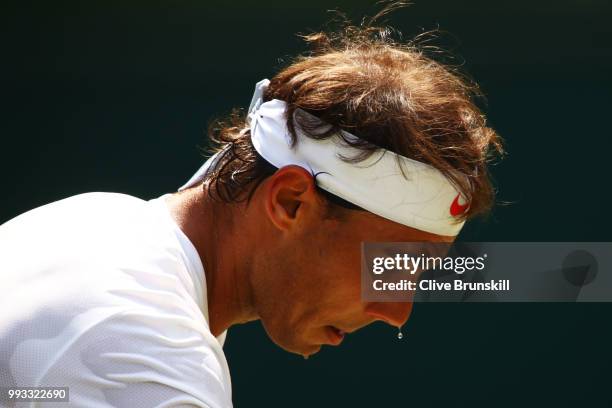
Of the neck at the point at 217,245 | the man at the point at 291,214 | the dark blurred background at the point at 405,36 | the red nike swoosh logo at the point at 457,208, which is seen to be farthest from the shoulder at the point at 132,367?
the dark blurred background at the point at 405,36

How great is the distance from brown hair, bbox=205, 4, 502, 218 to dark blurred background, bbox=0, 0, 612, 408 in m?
1.83

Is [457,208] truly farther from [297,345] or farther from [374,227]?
[297,345]

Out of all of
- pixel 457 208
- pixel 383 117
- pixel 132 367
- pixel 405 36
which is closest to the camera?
pixel 132 367

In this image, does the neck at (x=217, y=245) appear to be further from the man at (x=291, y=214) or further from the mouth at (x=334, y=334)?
the mouth at (x=334, y=334)

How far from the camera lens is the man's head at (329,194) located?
1683mm

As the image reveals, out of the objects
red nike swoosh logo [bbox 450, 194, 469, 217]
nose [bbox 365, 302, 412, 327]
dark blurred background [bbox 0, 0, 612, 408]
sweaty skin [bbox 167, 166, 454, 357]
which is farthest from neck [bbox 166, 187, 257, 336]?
dark blurred background [bbox 0, 0, 612, 408]

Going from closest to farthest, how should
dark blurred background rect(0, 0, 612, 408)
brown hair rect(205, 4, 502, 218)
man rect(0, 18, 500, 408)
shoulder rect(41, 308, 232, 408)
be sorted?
shoulder rect(41, 308, 232, 408) → man rect(0, 18, 500, 408) → brown hair rect(205, 4, 502, 218) → dark blurred background rect(0, 0, 612, 408)

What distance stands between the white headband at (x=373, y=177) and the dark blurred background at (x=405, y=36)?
191 cm

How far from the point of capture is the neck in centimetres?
169

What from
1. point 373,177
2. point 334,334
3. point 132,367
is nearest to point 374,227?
point 373,177

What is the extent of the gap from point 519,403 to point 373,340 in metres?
0.55

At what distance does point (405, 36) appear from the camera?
142 inches

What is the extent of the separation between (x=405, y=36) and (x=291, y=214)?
2.01 meters

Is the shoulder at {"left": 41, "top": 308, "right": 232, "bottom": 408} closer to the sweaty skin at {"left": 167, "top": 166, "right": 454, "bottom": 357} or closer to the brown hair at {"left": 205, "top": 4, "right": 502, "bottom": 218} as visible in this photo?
the sweaty skin at {"left": 167, "top": 166, "right": 454, "bottom": 357}
